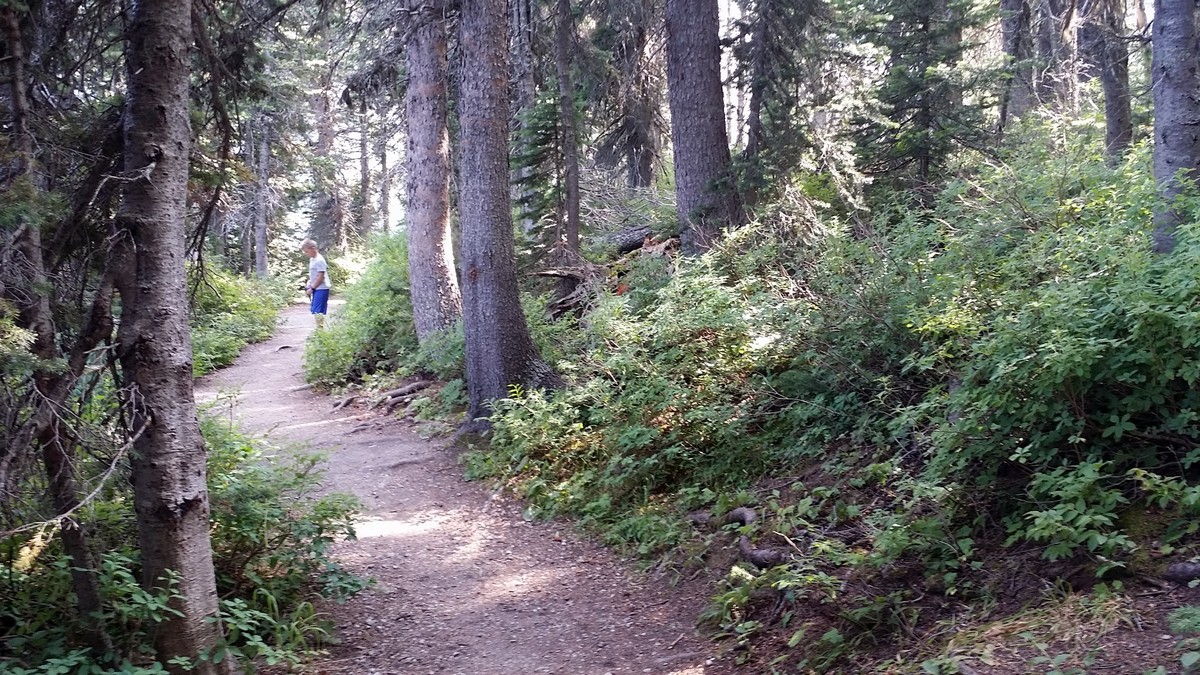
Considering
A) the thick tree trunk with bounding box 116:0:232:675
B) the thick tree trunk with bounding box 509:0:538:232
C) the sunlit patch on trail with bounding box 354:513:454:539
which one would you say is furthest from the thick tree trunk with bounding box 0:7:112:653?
the thick tree trunk with bounding box 509:0:538:232

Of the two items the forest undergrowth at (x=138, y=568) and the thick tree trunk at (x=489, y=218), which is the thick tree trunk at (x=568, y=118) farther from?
the forest undergrowth at (x=138, y=568)

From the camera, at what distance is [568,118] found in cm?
1288

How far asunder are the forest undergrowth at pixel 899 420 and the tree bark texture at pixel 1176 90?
1.13ft

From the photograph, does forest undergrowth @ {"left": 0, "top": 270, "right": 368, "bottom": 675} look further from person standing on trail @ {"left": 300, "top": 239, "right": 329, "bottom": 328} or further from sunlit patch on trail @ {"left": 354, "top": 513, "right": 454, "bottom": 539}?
person standing on trail @ {"left": 300, "top": 239, "right": 329, "bottom": 328}

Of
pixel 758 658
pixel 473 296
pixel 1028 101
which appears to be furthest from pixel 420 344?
pixel 1028 101

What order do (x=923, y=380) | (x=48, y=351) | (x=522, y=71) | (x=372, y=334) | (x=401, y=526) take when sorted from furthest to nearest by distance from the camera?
(x=372, y=334) → (x=522, y=71) → (x=401, y=526) → (x=923, y=380) → (x=48, y=351)

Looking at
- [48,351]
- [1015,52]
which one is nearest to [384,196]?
[1015,52]

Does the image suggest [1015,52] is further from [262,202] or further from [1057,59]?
[262,202]

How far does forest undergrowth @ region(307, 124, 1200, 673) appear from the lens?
405 cm

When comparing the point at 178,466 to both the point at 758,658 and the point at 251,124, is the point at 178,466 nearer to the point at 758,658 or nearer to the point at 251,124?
the point at 758,658

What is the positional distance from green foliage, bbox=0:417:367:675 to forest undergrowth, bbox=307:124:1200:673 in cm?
262

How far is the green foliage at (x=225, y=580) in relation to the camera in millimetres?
4215

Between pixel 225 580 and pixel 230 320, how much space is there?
14845 millimetres

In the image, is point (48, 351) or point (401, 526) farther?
point (401, 526)
